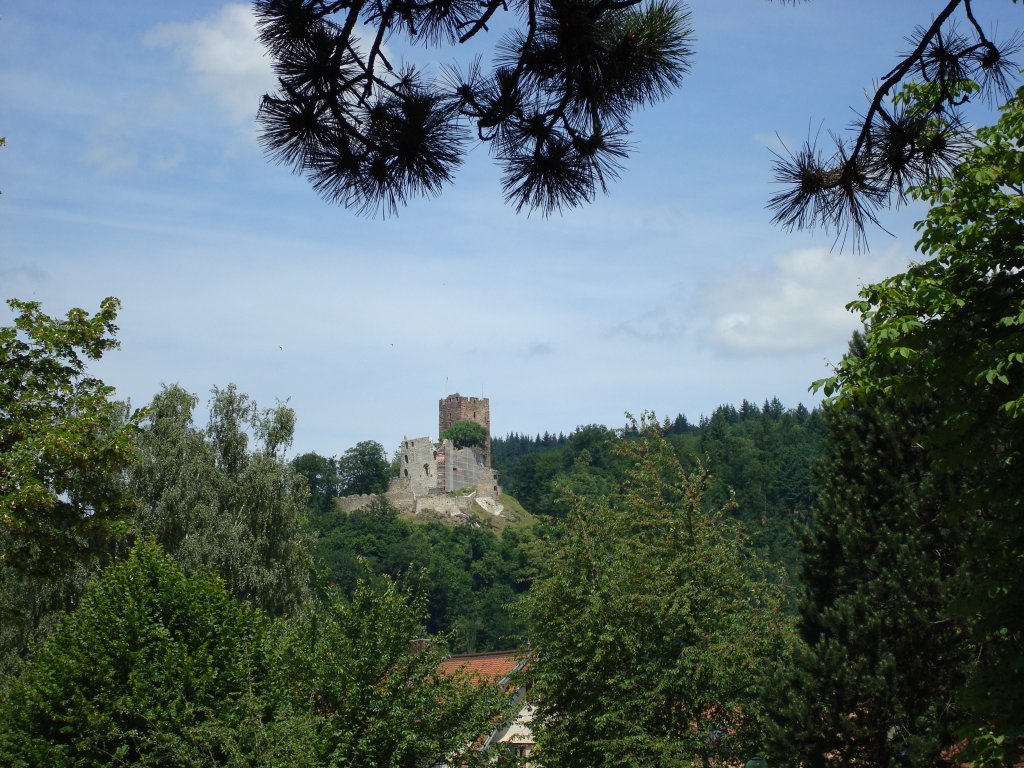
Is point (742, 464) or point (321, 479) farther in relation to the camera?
point (321, 479)

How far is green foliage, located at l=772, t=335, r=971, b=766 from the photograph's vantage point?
17172mm

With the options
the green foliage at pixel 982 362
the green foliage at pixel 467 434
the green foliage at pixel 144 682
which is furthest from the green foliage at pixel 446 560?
the green foliage at pixel 982 362

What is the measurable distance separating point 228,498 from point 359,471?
122 meters

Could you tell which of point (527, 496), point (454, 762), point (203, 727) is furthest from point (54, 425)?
point (527, 496)

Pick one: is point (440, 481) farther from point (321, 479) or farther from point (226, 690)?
point (226, 690)

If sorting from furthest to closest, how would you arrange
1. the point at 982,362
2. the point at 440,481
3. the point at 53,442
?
the point at 440,481
the point at 53,442
the point at 982,362

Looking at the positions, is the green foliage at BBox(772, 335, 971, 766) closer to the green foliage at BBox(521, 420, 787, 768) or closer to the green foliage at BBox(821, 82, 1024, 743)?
the green foliage at BBox(521, 420, 787, 768)

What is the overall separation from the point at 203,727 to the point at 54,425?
492cm

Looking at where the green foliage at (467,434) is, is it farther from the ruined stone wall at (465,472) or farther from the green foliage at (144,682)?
the green foliage at (144,682)

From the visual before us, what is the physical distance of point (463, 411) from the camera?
522 feet

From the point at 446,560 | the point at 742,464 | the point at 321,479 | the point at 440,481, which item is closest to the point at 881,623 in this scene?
the point at 446,560

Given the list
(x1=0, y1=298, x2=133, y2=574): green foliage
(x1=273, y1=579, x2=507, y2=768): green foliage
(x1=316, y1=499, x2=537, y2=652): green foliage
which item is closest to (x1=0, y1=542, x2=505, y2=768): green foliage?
(x1=273, y1=579, x2=507, y2=768): green foliage

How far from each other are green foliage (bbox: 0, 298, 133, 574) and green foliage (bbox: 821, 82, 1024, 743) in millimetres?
9242

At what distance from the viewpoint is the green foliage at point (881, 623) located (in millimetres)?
17172
